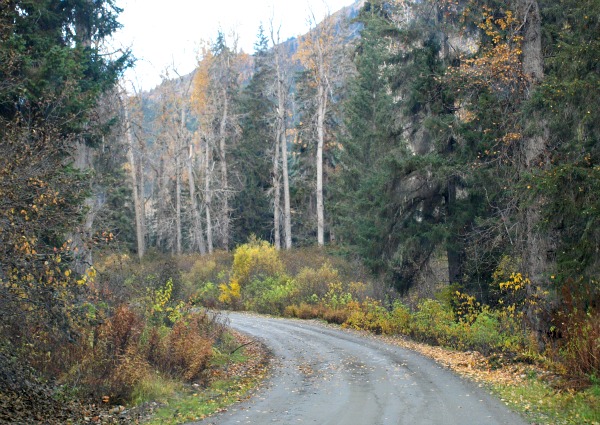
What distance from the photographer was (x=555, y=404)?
1012 centimetres

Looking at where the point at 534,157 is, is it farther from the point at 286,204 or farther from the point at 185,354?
the point at 286,204

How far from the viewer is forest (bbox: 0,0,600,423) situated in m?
9.48

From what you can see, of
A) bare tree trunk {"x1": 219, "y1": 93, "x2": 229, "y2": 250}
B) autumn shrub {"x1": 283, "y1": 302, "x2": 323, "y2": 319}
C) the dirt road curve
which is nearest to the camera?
the dirt road curve

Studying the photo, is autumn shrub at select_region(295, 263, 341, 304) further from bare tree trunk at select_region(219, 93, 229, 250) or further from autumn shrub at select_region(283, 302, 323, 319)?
bare tree trunk at select_region(219, 93, 229, 250)

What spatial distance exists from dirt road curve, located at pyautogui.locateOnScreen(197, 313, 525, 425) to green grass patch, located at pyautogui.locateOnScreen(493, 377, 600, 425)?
35 cm

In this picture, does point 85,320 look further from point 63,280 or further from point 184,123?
point 184,123

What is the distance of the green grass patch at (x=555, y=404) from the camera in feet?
30.3

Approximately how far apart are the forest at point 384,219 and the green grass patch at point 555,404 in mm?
361

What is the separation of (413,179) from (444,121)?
84.0 inches

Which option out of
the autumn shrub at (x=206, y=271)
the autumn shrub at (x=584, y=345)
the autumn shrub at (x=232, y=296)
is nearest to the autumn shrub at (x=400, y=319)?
the autumn shrub at (x=584, y=345)

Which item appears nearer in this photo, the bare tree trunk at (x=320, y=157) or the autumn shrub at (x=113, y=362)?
the autumn shrub at (x=113, y=362)

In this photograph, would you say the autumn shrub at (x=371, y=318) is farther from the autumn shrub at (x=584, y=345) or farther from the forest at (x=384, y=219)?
the autumn shrub at (x=584, y=345)

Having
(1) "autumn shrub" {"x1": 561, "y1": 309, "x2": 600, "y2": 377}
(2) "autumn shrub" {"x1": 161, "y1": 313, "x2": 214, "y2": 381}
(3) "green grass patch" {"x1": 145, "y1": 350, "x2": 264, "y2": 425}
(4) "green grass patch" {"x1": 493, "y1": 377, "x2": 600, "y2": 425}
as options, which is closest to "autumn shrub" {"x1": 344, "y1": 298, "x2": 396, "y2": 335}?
(3) "green grass patch" {"x1": 145, "y1": 350, "x2": 264, "y2": 425}

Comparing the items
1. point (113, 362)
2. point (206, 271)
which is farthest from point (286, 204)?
point (113, 362)
